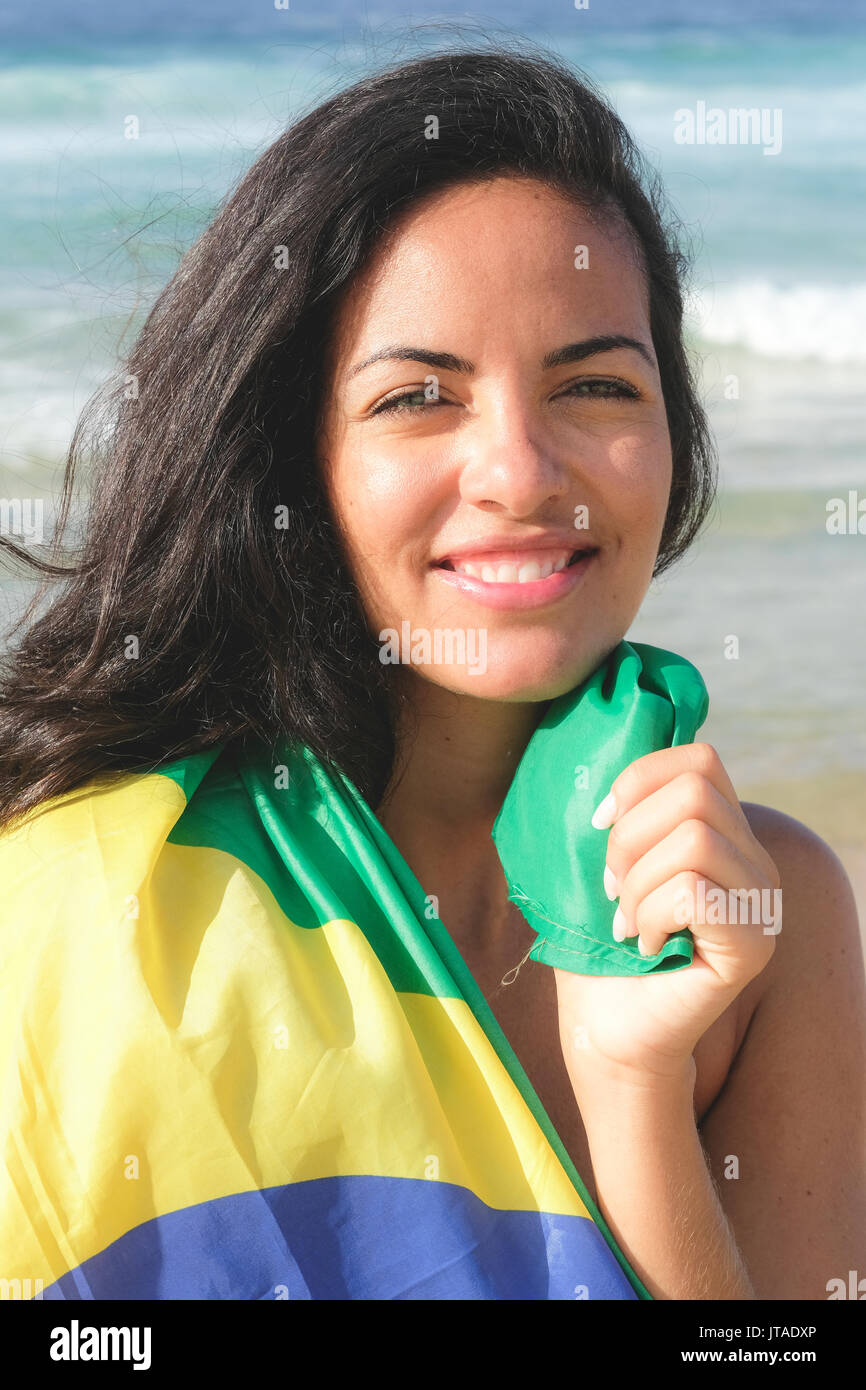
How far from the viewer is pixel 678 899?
192cm

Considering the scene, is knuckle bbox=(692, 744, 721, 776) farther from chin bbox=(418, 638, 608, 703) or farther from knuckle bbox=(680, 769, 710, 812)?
chin bbox=(418, 638, 608, 703)

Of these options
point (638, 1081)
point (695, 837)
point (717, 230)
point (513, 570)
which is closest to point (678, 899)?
point (695, 837)

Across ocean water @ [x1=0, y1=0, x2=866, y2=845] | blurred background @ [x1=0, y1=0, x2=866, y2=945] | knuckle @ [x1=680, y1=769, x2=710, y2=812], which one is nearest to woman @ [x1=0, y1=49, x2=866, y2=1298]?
knuckle @ [x1=680, y1=769, x2=710, y2=812]

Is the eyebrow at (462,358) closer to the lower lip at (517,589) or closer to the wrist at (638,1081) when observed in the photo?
the lower lip at (517,589)

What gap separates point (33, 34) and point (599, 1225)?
16.0m

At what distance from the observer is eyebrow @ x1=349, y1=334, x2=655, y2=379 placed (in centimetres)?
211

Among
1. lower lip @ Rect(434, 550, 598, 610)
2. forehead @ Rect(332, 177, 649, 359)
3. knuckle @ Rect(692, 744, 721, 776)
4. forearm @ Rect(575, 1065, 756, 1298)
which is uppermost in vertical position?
forehead @ Rect(332, 177, 649, 359)

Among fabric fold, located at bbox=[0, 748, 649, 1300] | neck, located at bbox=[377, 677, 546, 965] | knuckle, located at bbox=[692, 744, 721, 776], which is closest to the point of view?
fabric fold, located at bbox=[0, 748, 649, 1300]

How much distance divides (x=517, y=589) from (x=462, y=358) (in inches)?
14.3

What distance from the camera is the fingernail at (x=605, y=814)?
204cm

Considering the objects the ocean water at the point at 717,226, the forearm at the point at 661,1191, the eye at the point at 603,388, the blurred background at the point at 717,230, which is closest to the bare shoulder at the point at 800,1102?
the forearm at the point at 661,1191

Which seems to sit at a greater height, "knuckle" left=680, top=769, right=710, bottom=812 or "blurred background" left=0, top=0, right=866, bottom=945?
"blurred background" left=0, top=0, right=866, bottom=945

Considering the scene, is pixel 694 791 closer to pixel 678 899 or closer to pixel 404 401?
pixel 678 899

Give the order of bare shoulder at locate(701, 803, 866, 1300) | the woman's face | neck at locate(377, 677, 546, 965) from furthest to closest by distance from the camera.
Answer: neck at locate(377, 677, 546, 965)
bare shoulder at locate(701, 803, 866, 1300)
the woman's face
